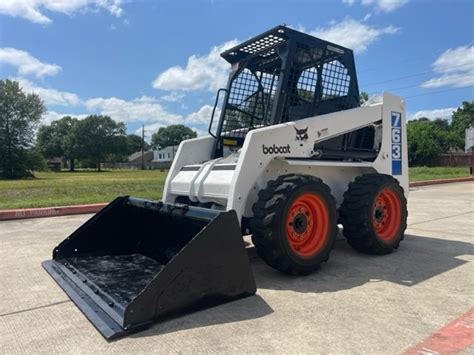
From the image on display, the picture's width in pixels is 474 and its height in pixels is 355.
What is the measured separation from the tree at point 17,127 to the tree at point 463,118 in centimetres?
7099

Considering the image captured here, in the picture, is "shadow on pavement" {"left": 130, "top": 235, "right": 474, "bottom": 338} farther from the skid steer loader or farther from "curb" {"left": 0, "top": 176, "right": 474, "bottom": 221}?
"curb" {"left": 0, "top": 176, "right": 474, "bottom": 221}

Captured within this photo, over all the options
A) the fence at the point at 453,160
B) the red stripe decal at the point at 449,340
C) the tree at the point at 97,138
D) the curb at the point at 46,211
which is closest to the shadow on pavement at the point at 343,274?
the red stripe decal at the point at 449,340

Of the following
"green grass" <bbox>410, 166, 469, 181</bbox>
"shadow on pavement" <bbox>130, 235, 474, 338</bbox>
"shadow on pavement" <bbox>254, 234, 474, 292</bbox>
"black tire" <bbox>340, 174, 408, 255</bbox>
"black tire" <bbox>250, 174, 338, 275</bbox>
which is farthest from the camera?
"green grass" <bbox>410, 166, 469, 181</bbox>

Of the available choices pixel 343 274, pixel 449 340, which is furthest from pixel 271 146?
pixel 449 340

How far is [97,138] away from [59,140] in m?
9.97

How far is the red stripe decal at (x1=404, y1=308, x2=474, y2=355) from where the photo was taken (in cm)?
268

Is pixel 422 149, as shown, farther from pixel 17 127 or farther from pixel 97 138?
pixel 97 138

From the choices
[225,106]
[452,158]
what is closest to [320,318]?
[225,106]

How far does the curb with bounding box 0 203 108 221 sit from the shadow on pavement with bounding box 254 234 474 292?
6052mm

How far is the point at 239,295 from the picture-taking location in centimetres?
360

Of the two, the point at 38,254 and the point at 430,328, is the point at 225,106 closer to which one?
the point at 38,254

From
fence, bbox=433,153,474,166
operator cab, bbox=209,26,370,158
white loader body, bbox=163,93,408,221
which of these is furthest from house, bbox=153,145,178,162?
white loader body, bbox=163,93,408,221

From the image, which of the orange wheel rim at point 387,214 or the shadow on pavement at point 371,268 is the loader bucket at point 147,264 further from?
the orange wheel rim at point 387,214

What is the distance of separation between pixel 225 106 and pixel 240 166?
2.12 m
